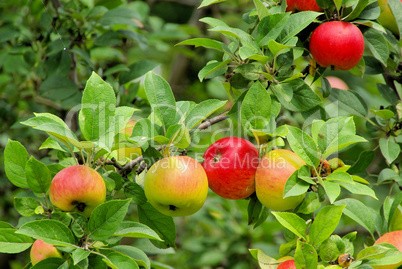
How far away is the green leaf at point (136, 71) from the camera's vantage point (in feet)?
6.17

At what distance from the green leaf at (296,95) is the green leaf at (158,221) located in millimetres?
455

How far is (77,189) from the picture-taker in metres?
1.03

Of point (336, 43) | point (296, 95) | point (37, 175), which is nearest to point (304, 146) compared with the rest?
point (296, 95)

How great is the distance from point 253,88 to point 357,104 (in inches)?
23.2

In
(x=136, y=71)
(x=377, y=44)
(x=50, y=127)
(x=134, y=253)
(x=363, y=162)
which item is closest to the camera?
(x=50, y=127)

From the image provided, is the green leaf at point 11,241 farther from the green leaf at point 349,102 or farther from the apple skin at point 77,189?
the green leaf at point 349,102

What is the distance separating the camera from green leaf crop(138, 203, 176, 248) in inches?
48.8

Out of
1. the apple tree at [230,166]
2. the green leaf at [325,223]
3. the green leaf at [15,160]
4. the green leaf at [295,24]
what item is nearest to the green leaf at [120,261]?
the apple tree at [230,166]

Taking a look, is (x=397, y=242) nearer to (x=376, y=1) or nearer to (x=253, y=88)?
(x=253, y=88)

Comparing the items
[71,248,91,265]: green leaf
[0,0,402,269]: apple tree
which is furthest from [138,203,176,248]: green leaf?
[71,248,91,265]: green leaf

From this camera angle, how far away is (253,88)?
44.2 inches

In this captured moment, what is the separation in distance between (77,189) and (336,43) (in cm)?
77

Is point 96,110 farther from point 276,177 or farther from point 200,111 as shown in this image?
point 276,177

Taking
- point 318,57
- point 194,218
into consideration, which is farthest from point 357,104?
point 194,218
